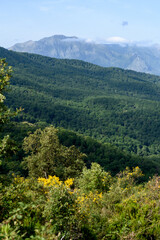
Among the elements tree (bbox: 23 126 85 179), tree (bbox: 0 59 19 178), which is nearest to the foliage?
tree (bbox: 0 59 19 178)

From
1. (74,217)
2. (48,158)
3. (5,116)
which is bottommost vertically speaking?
(48,158)

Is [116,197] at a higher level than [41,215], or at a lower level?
lower

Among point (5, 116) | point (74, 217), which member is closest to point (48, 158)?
point (5, 116)

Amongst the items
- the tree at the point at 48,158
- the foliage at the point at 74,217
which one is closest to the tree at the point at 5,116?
the foliage at the point at 74,217

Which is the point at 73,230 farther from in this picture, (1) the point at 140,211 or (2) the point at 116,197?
(2) the point at 116,197

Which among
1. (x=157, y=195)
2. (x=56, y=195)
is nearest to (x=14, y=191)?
(x=56, y=195)

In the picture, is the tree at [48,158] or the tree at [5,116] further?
the tree at [48,158]

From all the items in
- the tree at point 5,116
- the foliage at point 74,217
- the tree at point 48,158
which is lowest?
the tree at point 48,158

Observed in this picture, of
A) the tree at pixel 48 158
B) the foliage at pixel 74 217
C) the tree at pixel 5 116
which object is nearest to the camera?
the foliage at pixel 74 217

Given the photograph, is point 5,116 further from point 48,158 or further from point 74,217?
point 48,158

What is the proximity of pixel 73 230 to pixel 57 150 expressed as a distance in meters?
17.3

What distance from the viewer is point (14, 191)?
10094 millimetres

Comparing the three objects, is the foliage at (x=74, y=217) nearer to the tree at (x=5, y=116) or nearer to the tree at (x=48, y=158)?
the tree at (x=5, y=116)

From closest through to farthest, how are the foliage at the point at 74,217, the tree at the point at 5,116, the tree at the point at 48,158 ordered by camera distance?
the foliage at the point at 74,217 → the tree at the point at 5,116 → the tree at the point at 48,158
